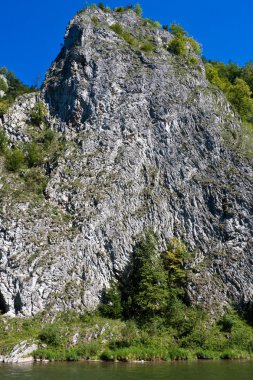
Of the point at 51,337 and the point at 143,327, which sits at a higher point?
the point at 143,327

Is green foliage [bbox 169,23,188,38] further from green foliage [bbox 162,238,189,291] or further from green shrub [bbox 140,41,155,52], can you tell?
green foliage [bbox 162,238,189,291]

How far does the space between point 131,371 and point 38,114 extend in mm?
38423

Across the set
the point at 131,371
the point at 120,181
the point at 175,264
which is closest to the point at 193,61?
Answer: the point at 120,181

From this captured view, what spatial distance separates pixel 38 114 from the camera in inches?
2158

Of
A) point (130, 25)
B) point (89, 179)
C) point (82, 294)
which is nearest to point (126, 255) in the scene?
point (82, 294)

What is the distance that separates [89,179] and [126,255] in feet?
33.2

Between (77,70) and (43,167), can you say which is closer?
(43,167)

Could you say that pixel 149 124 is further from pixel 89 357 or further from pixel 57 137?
pixel 89 357

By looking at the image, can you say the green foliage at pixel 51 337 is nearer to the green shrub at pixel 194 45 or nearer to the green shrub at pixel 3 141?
the green shrub at pixel 3 141

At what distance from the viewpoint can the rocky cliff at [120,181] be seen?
39906 millimetres

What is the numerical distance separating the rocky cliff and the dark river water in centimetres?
943

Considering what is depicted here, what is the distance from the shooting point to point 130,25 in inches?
2830

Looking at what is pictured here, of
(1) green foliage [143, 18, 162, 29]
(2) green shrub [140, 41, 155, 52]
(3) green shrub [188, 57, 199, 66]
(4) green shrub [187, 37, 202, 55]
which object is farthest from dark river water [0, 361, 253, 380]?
(1) green foliage [143, 18, 162, 29]

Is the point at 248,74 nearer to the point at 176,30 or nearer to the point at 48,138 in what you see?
the point at 176,30
